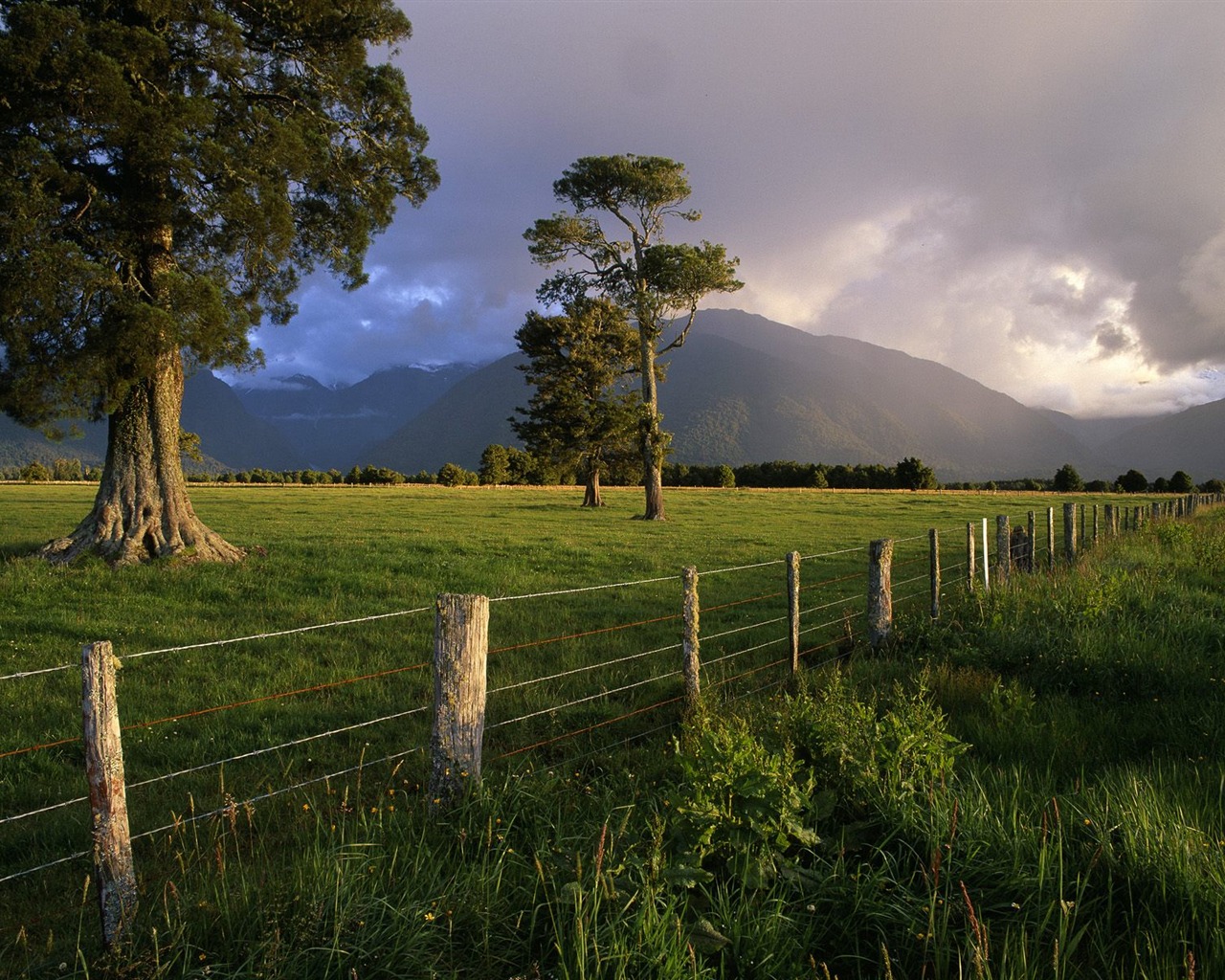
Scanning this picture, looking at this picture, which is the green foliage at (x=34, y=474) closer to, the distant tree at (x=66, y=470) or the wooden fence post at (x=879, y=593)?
the distant tree at (x=66, y=470)

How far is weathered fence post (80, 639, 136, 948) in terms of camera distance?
9.98ft

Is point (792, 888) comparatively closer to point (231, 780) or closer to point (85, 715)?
point (85, 715)

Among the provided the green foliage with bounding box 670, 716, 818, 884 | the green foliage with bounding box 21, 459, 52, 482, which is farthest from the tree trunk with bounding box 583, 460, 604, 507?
the green foliage with bounding box 21, 459, 52, 482

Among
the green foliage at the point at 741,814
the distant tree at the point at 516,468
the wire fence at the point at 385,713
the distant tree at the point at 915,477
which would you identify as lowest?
the wire fence at the point at 385,713

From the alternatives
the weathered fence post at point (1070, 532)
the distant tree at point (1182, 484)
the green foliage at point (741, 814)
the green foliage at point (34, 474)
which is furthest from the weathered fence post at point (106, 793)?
the distant tree at point (1182, 484)

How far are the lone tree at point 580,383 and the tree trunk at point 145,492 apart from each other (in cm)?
2189

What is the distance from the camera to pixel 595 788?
4.50 metres

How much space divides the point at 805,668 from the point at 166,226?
14029 millimetres

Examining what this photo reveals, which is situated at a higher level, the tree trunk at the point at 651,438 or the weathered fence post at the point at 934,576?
the tree trunk at the point at 651,438

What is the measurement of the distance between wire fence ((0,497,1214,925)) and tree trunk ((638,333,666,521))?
19227mm

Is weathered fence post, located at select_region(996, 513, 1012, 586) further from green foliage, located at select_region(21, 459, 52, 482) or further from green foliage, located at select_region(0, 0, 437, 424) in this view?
green foliage, located at select_region(21, 459, 52, 482)

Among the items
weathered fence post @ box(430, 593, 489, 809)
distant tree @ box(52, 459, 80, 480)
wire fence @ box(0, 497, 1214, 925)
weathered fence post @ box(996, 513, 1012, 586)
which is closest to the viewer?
weathered fence post @ box(430, 593, 489, 809)

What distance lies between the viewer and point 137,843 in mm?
4355

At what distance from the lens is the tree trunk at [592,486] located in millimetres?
38584
